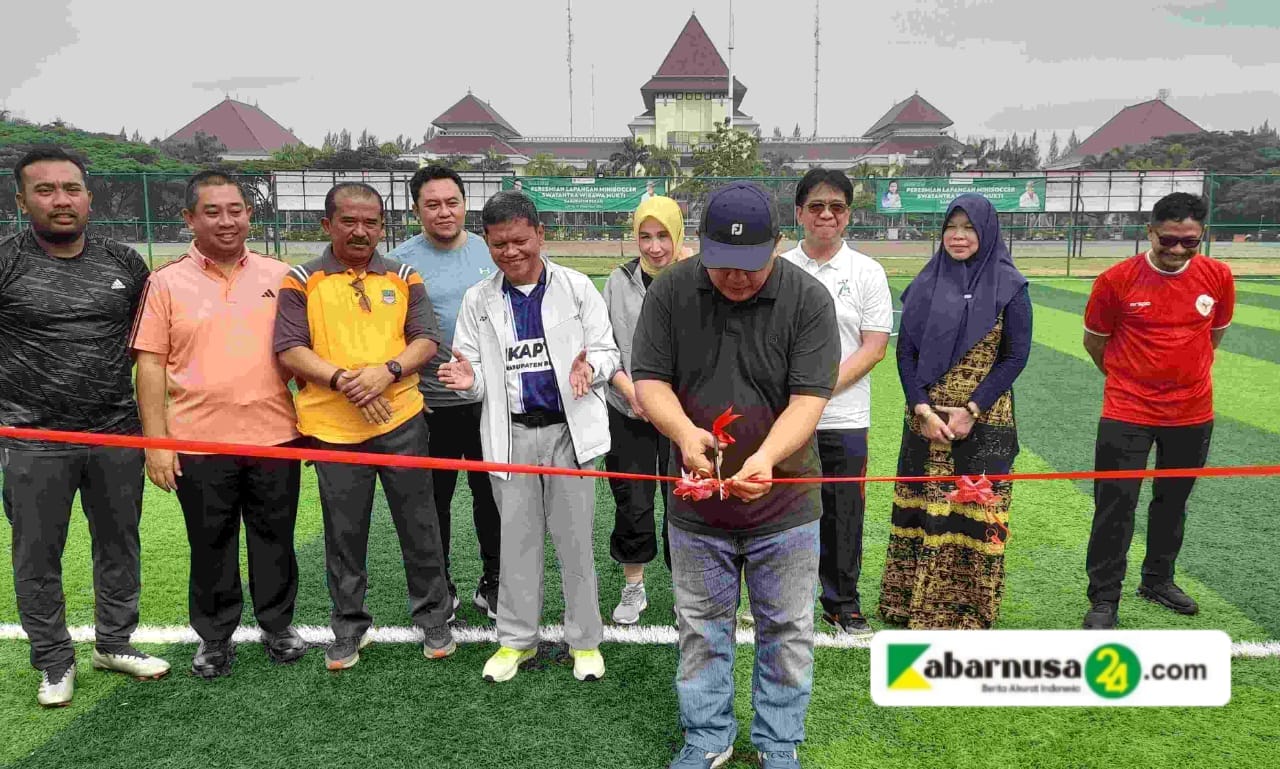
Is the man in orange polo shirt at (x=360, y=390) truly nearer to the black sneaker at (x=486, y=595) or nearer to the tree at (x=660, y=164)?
the black sneaker at (x=486, y=595)

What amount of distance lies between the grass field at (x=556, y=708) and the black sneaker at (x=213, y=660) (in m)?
0.04

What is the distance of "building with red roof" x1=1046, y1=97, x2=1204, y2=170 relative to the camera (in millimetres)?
97000

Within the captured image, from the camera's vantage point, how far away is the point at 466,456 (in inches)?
165

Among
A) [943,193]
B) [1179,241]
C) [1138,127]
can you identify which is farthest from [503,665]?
[1138,127]

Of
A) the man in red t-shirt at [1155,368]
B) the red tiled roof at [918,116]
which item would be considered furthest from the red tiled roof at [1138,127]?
the man in red t-shirt at [1155,368]

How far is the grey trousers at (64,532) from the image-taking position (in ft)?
11.0

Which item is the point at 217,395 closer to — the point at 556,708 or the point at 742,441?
the point at 556,708

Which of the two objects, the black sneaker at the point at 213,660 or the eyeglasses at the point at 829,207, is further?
the eyeglasses at the point at 829,207

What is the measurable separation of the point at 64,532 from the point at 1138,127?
11593 cm

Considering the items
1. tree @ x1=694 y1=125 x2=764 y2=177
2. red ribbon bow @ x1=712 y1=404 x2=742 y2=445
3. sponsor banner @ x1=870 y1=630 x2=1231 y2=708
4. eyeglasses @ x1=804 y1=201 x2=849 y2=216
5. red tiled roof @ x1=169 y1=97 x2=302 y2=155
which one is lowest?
sponsor banner @ x1=870 y1=630 x2=1231 y2=708

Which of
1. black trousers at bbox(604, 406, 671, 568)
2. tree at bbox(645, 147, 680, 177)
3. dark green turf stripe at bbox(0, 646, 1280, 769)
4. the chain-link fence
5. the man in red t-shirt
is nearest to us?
dark green turf stripe at bbox(0, 646, 1280, 769)

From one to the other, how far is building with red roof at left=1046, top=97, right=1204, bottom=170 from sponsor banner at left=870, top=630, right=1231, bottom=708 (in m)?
105

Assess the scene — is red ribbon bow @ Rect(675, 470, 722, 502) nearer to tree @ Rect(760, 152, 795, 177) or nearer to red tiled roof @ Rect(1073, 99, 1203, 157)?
tree @ Rect(760, 152, 795, 177)

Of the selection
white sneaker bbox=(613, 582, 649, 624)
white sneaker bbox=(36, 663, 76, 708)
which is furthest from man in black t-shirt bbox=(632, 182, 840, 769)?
white sneaker bbox=(36, 663, 76, 708)
